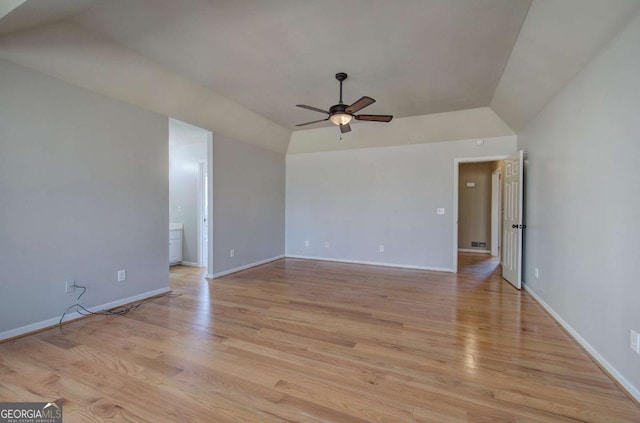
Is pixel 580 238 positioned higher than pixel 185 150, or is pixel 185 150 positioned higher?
pixel 185 150

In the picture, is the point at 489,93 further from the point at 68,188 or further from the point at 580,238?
the point at 68,188

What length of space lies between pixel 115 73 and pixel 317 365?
138 inches

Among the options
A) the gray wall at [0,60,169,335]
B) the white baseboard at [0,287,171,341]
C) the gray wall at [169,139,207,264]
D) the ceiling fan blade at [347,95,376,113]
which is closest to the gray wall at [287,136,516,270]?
the gray wall at [169,139,207,264]

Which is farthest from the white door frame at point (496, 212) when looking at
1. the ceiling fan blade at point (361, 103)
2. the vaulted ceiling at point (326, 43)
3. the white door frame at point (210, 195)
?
the white door frame at point (210, 195)

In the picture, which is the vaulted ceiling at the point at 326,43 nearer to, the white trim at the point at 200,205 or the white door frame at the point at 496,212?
the white trim at the point at 200,205

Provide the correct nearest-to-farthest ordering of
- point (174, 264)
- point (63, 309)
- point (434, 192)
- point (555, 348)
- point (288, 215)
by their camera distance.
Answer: point (555, 348)
point (63, 309)
point (434, 192)
point (174, 264)
point (288, 215)

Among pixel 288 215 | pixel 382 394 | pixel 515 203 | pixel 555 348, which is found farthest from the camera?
pixel 288 215

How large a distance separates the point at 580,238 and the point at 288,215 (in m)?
5.08

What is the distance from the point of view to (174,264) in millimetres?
5633

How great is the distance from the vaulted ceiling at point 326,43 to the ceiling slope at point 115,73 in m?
0.01

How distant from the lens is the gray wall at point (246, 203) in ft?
15.4

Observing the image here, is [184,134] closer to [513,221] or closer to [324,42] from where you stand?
[324,42]

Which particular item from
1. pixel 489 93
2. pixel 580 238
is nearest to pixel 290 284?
pixel 580 238

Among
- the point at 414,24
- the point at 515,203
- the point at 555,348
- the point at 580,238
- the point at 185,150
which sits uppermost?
the point at 414,24
